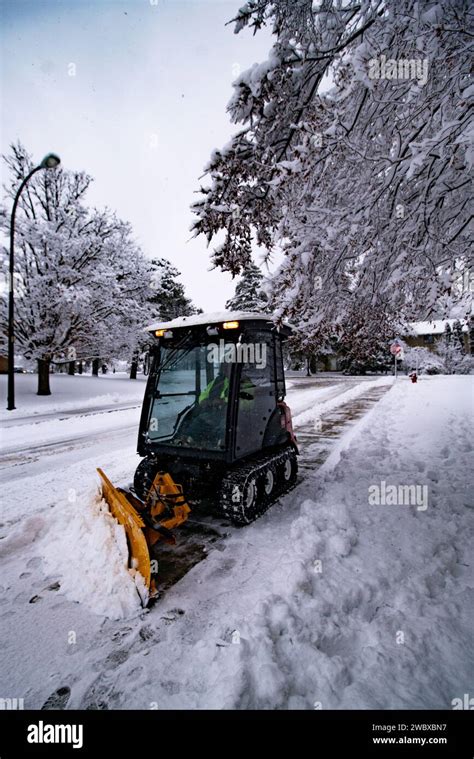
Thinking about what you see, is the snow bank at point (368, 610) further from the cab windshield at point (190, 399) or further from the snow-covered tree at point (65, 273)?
→ the snow-covered tree at point (65, 273)

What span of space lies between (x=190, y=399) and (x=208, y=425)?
1.81 feet

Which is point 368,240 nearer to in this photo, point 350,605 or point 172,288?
point 350,605

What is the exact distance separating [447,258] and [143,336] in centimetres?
1869

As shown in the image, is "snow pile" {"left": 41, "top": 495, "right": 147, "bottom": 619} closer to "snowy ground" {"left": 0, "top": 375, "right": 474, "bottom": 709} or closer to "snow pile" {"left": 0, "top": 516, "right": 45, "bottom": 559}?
"snowy ground" {"left": 0, "top": 375, "right": 474, "bottom": 709}

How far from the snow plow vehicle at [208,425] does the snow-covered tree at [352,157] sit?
84cm

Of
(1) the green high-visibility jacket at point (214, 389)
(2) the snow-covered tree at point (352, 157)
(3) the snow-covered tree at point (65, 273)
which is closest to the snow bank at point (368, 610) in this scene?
(1) the green high-visibility jacket at point (214, 389)

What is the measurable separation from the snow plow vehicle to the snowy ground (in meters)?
0.41

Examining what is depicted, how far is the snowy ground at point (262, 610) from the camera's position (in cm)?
207

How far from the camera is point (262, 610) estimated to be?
2594 millimetres

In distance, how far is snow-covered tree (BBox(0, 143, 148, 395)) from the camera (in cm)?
1564

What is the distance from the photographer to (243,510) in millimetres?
3795

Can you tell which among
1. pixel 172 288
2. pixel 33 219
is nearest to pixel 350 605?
pixel 33 219

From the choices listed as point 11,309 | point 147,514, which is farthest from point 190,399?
point 11,309

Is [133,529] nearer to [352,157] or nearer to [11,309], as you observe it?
[352,157]
